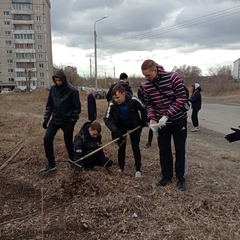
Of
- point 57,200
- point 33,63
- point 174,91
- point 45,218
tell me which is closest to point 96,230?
point 45,218

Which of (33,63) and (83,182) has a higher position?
(33,63)

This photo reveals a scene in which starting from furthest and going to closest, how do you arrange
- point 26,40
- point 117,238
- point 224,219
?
point 26,40 < point 224,219 < point 117,238

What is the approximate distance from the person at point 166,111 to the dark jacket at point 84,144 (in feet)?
3.61

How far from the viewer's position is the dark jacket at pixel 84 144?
397cm

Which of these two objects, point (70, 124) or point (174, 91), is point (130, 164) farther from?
point (174, 91)

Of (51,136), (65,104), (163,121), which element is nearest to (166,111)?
(163,121)

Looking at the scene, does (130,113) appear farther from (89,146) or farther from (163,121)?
(89,146)

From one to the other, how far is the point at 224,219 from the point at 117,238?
1.12m

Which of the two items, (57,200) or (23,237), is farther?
(57,200)

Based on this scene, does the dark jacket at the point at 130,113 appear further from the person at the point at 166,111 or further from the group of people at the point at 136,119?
the person at the point at 166,111

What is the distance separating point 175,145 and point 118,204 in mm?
1073

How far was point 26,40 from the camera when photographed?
65.6 meters

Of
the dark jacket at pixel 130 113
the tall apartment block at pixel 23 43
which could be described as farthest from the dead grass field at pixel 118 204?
the tall apartment block at pixel 23 43

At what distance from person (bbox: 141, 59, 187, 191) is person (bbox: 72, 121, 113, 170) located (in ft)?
3.09
